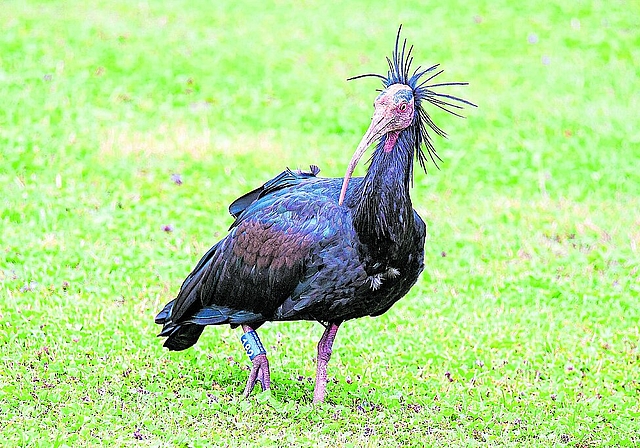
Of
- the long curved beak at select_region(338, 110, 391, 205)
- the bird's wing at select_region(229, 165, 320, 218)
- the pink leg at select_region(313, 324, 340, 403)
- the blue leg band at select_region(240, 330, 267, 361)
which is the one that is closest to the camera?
the long curved beak at select_region(338, 110, 391, 205)

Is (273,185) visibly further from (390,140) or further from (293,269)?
(390,140)

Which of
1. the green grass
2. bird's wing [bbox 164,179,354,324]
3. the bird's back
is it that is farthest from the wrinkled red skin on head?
the green grass

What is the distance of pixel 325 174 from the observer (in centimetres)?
1108

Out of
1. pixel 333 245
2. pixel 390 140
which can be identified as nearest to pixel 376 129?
pixel 390 140

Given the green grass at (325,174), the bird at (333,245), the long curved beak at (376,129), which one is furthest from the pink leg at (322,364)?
the long curved beak at (376,129)

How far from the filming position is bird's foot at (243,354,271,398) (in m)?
6.54

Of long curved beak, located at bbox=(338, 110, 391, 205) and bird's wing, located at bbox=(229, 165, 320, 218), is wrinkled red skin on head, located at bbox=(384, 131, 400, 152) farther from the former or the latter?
bird's wing, located at bbox=(229, 165, 320, 218)

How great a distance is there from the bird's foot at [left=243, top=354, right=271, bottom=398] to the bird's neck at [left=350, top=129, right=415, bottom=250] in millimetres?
1137

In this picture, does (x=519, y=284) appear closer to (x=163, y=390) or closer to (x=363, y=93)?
(x=163, y=390)

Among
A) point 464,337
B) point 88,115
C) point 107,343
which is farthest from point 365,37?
point 107,343

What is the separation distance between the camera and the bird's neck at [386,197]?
6020 mm

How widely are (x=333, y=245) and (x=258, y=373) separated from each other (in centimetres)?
115

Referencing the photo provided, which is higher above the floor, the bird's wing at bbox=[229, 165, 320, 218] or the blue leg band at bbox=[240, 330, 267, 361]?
the bird's wing at bbox=[229, 165, 320, 218]

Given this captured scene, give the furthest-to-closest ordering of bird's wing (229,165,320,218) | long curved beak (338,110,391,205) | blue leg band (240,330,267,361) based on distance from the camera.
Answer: bird's wing (229,165,320,218) → blue leg band (240,330,267,361) → long curved beak (338,110,391,205)
